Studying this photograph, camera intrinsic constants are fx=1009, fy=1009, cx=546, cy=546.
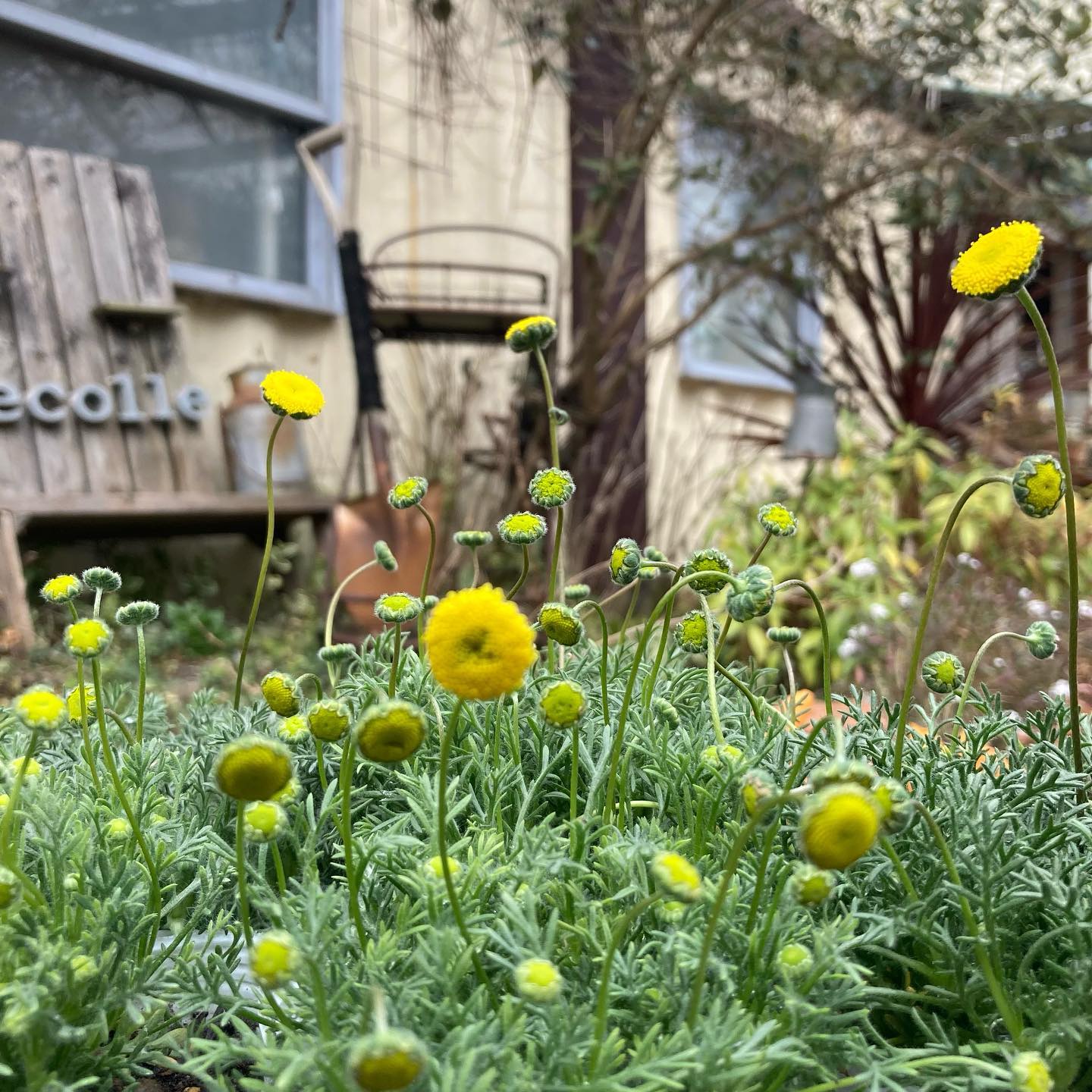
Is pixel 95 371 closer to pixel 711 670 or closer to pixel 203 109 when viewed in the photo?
pixel 203 109

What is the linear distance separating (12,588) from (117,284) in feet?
3.36

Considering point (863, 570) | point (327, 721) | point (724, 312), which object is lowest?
point (863, 570)

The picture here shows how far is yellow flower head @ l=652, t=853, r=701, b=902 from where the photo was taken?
1.48 feet

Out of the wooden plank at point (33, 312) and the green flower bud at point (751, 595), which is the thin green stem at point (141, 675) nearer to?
the green flower bud at point (751, 595)

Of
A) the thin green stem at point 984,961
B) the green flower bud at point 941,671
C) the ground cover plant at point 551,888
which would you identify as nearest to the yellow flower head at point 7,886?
the ground cover plant at point 551,888

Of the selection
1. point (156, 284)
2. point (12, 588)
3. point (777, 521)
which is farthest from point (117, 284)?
point (777, 521)

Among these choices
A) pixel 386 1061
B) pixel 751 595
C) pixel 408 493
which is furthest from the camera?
pixel 408 493

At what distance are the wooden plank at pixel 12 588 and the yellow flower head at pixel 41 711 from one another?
84.8 inches

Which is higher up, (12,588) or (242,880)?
(242,880)

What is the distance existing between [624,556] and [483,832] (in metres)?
0.22

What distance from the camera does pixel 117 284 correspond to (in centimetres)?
301

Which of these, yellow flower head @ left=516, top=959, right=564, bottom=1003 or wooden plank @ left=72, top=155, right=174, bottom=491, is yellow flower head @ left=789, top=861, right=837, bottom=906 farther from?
wooden plank @ left=72, top=155, right=174, bottom=491

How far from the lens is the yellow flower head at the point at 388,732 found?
484mm

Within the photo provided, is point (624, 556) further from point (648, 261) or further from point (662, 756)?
point (648, 261)
